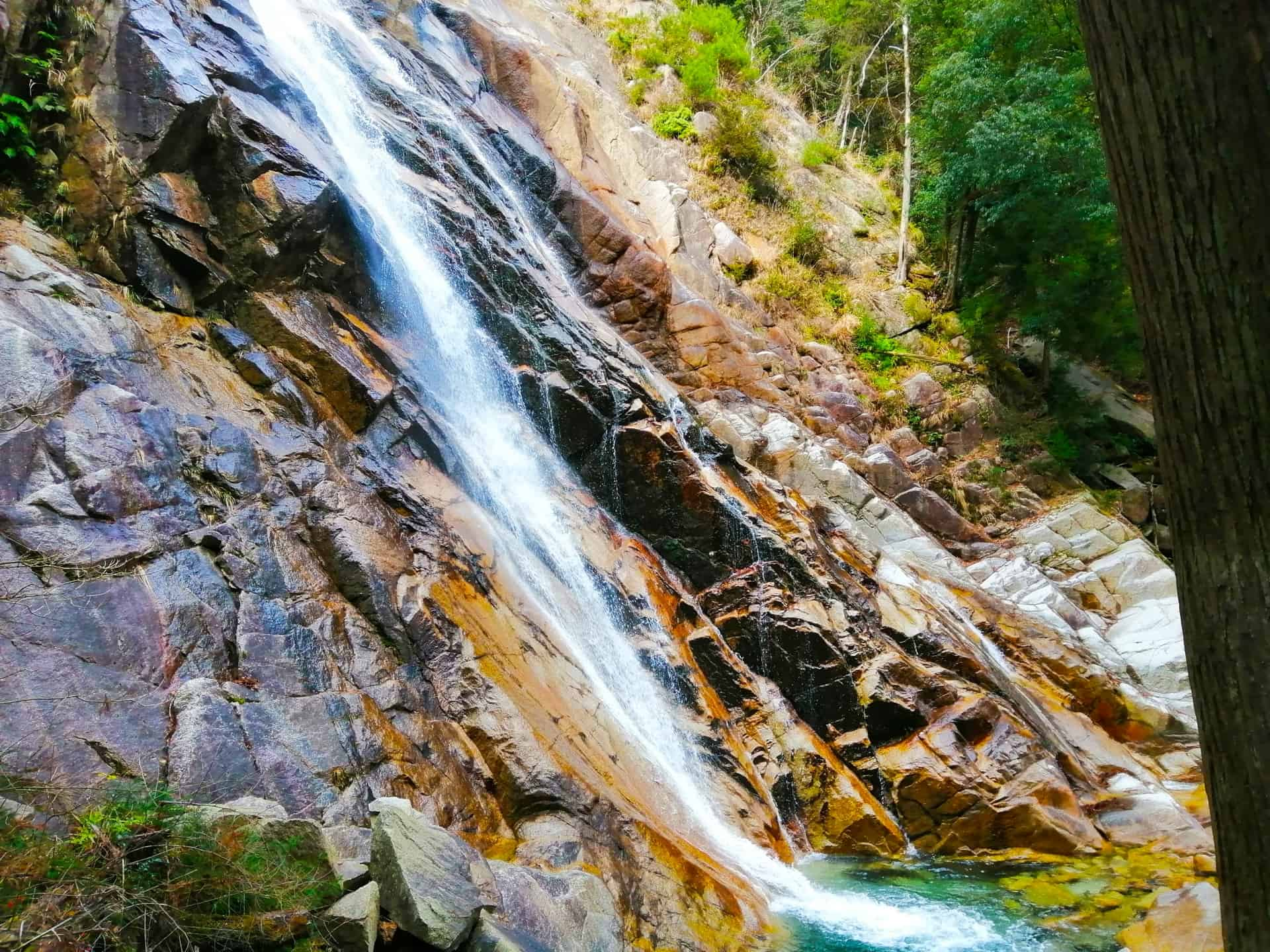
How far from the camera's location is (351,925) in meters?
3.67

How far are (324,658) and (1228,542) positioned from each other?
595cm

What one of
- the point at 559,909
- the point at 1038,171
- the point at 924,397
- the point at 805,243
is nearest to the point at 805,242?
the point at 805,243

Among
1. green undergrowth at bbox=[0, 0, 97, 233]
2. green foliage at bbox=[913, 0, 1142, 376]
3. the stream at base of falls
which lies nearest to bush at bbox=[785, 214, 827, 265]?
green foliage at bbox=[913, 0, 1142, 376]

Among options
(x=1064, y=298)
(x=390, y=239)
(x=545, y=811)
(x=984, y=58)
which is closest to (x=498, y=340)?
(x=390, y=239)

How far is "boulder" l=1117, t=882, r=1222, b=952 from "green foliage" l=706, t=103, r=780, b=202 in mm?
19576

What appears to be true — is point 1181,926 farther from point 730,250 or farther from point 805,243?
point 805,243

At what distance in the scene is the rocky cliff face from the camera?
557 cm

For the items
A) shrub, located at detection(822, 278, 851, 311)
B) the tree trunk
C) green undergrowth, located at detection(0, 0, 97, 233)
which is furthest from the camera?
shrub, located at detection(822, 278, 851, 311)

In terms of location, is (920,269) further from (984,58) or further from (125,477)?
(125,477)

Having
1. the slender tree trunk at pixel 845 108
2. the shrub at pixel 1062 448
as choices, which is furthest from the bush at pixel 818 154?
the shrub at pixel 1062 448

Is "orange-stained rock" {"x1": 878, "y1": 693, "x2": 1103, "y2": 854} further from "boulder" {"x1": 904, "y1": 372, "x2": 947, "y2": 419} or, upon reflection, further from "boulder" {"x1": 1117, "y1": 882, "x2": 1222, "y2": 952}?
"boulder" {"x1": 904, "y1": 372, "x2": 947, "y2": 419}

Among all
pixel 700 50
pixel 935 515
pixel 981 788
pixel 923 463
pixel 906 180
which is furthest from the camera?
pixel 906 180

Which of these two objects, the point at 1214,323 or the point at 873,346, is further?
the point at 873,346

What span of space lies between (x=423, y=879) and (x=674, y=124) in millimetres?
22441
